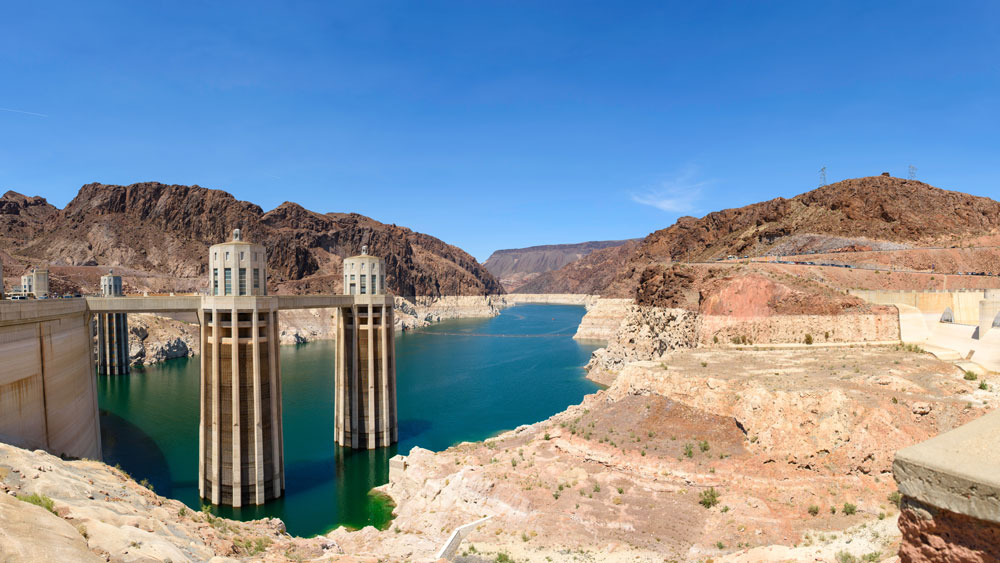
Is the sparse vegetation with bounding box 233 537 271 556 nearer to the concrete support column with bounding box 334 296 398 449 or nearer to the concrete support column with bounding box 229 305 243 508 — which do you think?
the concrete support column with bounding box 229 305 243 508

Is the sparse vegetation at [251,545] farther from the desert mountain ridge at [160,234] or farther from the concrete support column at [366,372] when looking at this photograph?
the desert mountain ridge at [160,234]

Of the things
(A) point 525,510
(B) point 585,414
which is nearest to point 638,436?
(B) point 585,414

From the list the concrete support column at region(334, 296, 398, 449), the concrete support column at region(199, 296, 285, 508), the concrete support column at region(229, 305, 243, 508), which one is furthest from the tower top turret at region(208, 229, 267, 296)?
the concrete support column at region(334, 296, 398, 449)

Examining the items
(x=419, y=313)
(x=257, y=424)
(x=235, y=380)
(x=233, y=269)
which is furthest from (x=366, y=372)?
(x=419, y=313)

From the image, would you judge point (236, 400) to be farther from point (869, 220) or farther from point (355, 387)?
point (869, 220)

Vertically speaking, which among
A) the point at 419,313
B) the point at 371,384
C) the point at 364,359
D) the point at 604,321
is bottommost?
the point at 604,321

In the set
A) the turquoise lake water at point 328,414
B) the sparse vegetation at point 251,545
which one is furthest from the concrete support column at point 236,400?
the sparse vegetation at point 251,545
